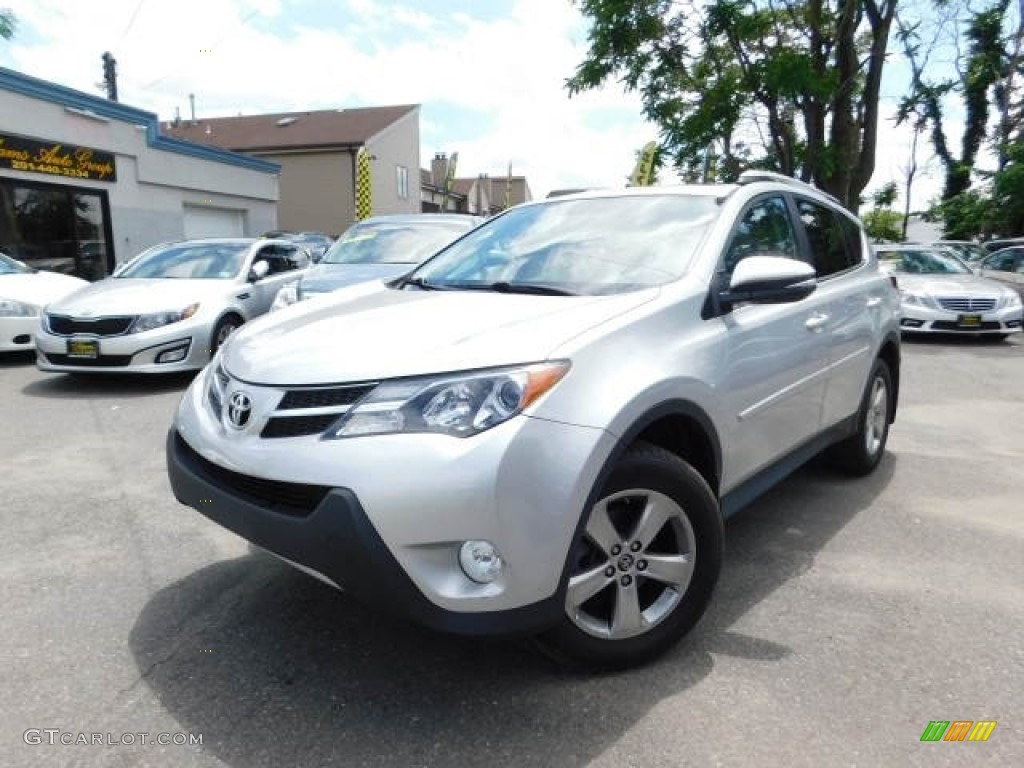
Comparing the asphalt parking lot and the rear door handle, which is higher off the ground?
the rear door handle

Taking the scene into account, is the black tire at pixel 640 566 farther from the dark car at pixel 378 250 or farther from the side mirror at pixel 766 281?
the dark car at pixel 378 250

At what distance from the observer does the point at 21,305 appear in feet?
26.7

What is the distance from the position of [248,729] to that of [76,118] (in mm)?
16706

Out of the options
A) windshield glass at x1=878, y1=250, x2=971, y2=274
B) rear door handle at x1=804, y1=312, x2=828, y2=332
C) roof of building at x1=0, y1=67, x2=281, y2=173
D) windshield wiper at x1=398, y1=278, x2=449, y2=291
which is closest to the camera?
windshield wiper at x1=398, y1=278, x2=449, y2=291

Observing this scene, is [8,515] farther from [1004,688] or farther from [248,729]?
[1004,688]

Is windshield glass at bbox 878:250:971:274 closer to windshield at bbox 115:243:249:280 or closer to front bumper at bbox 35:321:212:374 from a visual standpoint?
windshield at bbox 115:243:249:280

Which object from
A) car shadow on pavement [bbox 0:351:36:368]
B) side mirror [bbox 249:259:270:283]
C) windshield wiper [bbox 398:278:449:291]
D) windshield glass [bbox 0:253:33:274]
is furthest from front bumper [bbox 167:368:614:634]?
windshield glass [bbox 0:253:33:274]

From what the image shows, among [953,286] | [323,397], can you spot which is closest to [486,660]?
[323,397]

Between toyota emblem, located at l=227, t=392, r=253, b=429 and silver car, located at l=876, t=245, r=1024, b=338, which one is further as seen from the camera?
silver car, located at l=876, t=245, r=1024, b=338

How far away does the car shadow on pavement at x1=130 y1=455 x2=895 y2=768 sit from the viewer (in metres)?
2.11

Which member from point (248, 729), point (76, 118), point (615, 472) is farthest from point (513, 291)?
point (76, 118)

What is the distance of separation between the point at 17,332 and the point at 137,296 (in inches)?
79.5

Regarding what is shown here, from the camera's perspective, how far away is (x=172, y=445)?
270 cm

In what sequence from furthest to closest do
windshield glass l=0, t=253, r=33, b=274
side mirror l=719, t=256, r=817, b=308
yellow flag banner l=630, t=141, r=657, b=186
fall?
yellow flag banner l=630, t=141, r=657, b=186, windshield glass l=0, t=253, r=33, b=274, side mirror l=719, t=256, r=817, b=308
